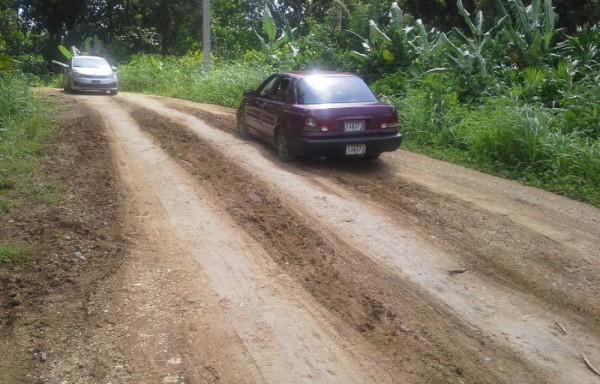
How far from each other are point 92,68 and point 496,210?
20196 millimetres

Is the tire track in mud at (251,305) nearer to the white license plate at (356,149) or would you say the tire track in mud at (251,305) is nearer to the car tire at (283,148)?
the car tire at (283,148)

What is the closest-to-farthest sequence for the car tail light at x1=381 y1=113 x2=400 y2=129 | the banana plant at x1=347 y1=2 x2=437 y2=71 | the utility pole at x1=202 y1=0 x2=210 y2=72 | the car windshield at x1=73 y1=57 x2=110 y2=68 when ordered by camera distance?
the car tail light at x1=381 y1=113 x2=400 y2=129 < the banana plant at x1=347 y1=2 x2=437 y2=71 < the car windshield at x1=73 y1=57 x2=110 y2=68 < the utility pole at x1=202 y1=0 x2=210 y2=72

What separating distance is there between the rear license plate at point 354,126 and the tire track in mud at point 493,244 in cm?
72

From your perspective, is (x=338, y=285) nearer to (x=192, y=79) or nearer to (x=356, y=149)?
(x=356, y=149)

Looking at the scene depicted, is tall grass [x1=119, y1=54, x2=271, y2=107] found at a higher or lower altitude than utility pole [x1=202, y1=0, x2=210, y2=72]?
lower

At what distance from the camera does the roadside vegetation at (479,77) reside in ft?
33.1

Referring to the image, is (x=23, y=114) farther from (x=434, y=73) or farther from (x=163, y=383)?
(x=163, y=383)

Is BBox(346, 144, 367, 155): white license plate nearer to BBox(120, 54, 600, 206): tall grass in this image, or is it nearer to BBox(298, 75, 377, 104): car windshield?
BBox(298, 75, 377, 104): car windshield

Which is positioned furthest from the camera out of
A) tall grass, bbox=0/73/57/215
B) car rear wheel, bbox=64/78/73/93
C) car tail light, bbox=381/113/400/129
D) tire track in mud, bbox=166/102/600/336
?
car rear wheel, bbox=64/78/73/93

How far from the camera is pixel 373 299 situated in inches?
198

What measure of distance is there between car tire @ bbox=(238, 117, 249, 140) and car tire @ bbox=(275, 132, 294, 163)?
2174mm

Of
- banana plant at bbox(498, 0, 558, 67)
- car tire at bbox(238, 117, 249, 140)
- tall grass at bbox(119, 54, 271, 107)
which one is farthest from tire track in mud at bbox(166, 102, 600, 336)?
tall grass at bbox(119, 54, 271, 107)

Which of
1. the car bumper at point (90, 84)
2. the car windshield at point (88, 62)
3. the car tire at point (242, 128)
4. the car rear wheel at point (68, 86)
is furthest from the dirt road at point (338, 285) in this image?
the car windshield at point (88, 62)

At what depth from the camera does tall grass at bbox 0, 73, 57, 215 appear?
25.4ft
